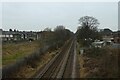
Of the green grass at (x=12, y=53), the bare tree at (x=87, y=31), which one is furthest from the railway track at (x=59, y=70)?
the bare tree at (x=87, y=31)

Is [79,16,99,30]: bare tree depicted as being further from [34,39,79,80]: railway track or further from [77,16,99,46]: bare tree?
[34,39,79,80]: railway track

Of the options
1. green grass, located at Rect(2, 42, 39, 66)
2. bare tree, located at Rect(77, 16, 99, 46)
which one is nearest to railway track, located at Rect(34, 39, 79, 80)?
green grass, located at Rect(2, 42, 39, 66)

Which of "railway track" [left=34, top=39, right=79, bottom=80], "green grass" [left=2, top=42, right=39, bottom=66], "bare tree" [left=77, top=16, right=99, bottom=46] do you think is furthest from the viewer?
"bare tree" [left=77, top=16, right=99, bottom=46]

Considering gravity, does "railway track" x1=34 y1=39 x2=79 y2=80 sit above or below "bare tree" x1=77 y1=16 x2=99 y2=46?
below

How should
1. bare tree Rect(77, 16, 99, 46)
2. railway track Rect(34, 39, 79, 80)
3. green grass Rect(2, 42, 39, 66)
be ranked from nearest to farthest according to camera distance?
railway track Rect(34, 39, 79, 80), green grass Rect(2, 42, 39, 66), bare tree Rect(77, 16, 99, 46)

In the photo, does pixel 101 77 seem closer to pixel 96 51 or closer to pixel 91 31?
pixel 96 51

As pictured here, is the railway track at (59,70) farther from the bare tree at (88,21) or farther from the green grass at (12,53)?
the bare tree at (88,21)

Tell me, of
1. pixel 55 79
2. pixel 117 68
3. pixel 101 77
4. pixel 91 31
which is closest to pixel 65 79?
pixel 55 79

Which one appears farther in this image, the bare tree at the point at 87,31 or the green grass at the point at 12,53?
the bare tree at the point at 87,31

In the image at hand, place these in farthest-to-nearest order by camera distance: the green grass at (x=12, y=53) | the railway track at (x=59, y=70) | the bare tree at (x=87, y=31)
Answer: the bare tree at (x=87, y=31)
the green grass at (x=12, y=53)
the railway track at (x=59, y=70)

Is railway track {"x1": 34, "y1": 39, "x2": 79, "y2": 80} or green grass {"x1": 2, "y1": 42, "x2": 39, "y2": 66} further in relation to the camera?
green grass {"x1": 2, "y1": 42, "x2": 39, "y2": 66}

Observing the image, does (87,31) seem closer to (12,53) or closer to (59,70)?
(12,53)

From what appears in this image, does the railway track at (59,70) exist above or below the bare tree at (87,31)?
below

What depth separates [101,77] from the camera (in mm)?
16141
